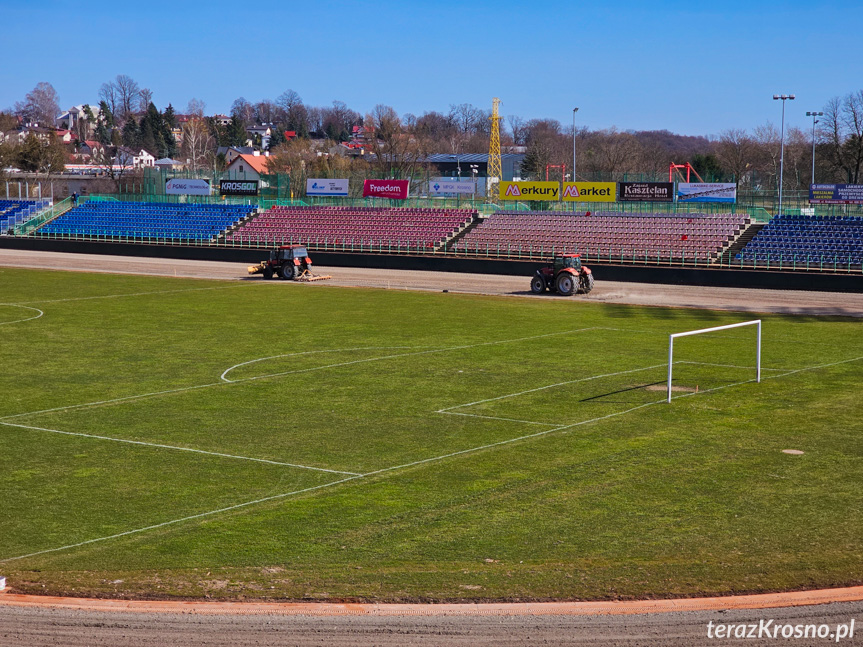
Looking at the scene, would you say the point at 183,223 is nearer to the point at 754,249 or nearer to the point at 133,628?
the point at 754,249

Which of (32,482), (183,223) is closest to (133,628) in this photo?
(32,482)

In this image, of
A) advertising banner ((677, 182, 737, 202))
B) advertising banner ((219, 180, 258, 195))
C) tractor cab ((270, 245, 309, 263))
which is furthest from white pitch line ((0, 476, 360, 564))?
advertising banner ((219, 180, 258, 195))

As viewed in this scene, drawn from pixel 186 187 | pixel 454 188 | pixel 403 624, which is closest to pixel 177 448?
pixel 403 624

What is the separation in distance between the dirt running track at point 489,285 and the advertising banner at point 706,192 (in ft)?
43.4

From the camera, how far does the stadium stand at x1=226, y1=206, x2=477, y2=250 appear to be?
6631 centimetres

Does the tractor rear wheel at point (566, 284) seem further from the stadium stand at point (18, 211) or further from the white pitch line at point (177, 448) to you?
the stadium stand at point (18, 211)

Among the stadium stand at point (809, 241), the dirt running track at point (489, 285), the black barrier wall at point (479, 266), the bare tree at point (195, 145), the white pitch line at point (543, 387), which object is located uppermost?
the bare tree at point (195, 145)

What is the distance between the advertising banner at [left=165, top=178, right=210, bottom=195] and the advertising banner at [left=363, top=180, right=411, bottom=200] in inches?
628

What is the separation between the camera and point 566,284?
140ft

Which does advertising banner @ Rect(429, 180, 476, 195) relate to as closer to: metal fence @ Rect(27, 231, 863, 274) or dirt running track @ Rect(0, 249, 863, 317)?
metal fence @ Rect(27, 231, 863, 274)

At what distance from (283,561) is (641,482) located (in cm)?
573

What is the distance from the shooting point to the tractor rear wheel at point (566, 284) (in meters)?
42.7

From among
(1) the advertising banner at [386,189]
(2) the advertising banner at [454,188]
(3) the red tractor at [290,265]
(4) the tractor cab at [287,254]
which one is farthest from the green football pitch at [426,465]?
(1) the advertising banner at [386,189]

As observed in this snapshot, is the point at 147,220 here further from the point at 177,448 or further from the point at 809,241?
the point at 177,448
